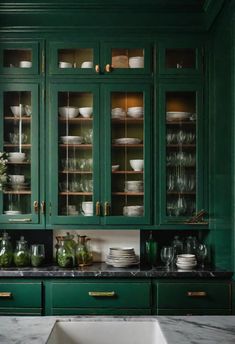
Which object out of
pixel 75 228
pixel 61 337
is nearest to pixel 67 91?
pixel 75 228

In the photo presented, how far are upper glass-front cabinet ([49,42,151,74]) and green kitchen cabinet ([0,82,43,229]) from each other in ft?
0.83

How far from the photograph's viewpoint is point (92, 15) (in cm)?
361

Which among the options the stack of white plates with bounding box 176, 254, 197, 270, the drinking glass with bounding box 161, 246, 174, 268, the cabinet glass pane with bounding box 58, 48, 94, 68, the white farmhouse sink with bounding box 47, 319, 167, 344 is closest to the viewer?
the white farmhouse sink with bounding box 47, 319, 167, 344

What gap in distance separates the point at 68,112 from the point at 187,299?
1.55 meters

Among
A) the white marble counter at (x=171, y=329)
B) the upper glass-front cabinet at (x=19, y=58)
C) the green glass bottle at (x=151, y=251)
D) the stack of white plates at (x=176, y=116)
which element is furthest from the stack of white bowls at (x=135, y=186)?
the white marble counter at (x=171, y=329)

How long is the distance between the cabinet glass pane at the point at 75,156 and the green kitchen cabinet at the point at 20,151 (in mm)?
172

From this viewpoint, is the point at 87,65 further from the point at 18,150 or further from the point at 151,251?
A: the point at 151,251

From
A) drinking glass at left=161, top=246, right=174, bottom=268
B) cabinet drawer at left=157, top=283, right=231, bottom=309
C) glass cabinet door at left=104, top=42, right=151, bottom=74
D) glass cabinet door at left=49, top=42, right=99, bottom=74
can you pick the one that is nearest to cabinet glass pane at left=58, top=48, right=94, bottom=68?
glass cabinet door at left=49, top=42, right=99, bottom=74

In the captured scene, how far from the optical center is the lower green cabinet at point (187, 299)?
3.33 metres

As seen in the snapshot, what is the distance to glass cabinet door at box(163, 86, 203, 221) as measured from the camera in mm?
3621

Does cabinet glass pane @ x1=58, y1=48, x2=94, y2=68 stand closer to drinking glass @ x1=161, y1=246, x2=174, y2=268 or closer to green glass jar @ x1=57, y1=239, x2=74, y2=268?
green glass jar @ x1=57, y1=239, x2=74, y2=268

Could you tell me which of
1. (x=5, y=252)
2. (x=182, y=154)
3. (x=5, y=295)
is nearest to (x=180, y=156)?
(x=182, y=154)

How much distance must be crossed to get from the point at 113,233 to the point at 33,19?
170cm

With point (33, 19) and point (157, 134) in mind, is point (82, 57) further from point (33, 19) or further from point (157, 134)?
point (157, 134)
